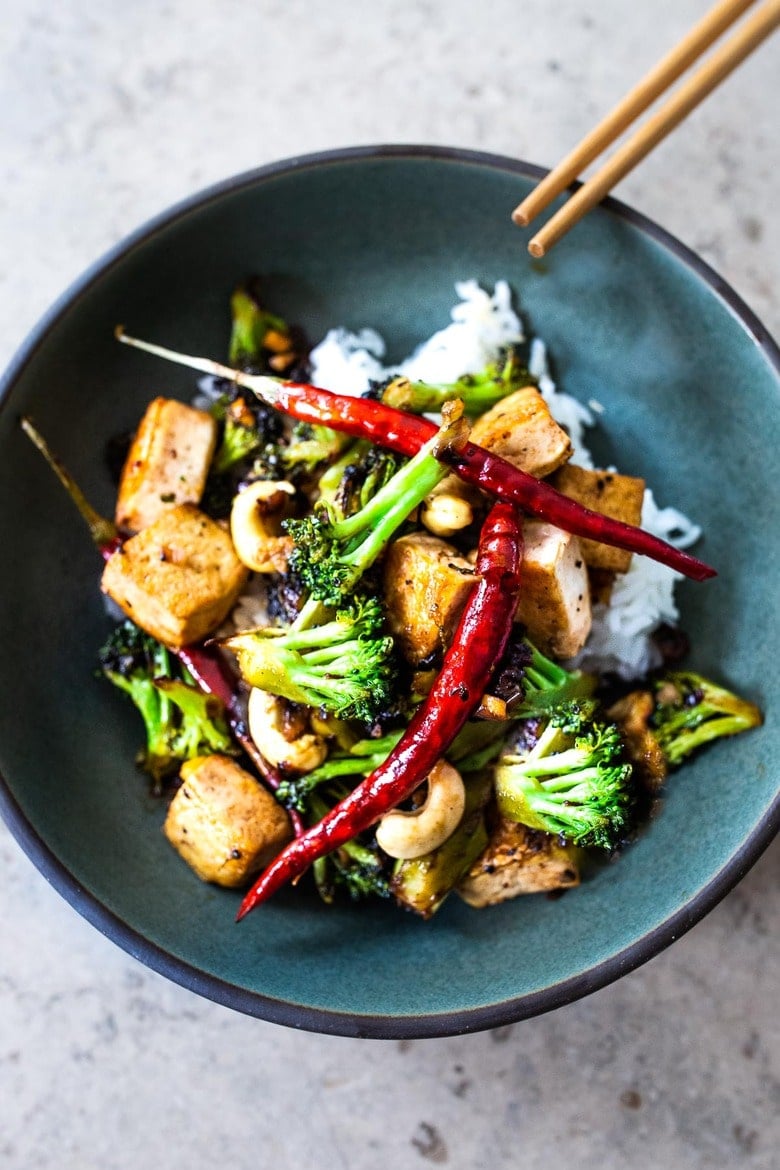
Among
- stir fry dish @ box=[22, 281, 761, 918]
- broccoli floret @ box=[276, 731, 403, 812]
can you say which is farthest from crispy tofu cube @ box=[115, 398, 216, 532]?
broccoli floret @ box=[276, 731, 403, 812]

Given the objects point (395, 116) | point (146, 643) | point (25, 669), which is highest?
point (395, 116)

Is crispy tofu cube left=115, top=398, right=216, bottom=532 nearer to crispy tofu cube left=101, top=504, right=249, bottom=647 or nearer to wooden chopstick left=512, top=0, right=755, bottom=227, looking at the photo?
crispy tofu cube left=101, top=504, right=249, bottom=647

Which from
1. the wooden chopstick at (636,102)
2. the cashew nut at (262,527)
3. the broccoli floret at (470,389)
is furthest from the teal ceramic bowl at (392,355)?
the cashew nut at (262,527)

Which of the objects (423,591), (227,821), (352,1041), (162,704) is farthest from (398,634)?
(352,1041)

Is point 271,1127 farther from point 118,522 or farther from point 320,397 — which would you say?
point 320,397

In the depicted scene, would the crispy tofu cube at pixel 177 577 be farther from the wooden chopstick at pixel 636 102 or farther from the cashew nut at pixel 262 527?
the wooden chopstick at pixel 636 102

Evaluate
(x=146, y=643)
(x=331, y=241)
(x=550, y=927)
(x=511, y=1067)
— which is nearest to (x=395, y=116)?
(x=331, y=241)

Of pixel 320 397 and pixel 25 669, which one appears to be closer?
pixel 320 397

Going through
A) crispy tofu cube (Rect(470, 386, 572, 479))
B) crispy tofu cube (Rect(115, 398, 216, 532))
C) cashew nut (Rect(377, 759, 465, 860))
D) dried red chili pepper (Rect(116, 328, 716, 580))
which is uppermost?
crispy tofu cube (Rect(470, 386, 572, 479))
